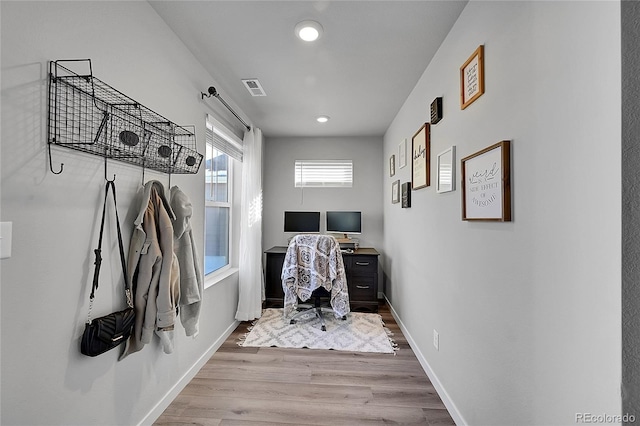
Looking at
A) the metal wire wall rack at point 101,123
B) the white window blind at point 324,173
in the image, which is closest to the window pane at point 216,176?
the metal wire wall rack at point 101,123

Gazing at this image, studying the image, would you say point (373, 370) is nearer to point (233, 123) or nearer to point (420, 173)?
point (420, 173)

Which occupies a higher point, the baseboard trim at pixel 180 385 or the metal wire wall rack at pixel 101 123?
the metal wire wall rack at pixel 101 123

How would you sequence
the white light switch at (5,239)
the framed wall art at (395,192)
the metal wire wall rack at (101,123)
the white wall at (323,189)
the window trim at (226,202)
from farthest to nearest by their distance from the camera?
the white wall at (323,189)
the framed wall art at (395,192)
the window trim at (226,202)
the metal wire wall rack at (101,123)
the white light switch at (5,239)

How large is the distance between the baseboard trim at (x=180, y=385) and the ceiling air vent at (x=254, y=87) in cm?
236

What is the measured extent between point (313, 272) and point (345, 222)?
1.33m

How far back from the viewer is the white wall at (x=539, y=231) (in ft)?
2.64

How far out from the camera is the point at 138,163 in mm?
1558

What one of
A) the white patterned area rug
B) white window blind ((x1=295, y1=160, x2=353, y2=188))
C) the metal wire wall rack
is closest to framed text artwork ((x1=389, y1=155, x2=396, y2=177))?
white window blind ((x1=295, y1=160, x2=353, y2=188))

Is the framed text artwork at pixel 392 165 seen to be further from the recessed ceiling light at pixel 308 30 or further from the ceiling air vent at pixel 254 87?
the recessed ceiling light at pixel 308 30

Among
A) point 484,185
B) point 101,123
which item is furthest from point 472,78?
point 101,123

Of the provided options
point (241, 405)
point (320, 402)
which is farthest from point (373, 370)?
point (241, 405)

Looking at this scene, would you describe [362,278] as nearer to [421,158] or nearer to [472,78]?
[421,158]

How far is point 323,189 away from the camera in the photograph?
4500mm

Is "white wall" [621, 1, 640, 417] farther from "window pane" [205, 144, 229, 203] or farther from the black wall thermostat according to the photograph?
"window pane" [205, 144, 229, 203]
